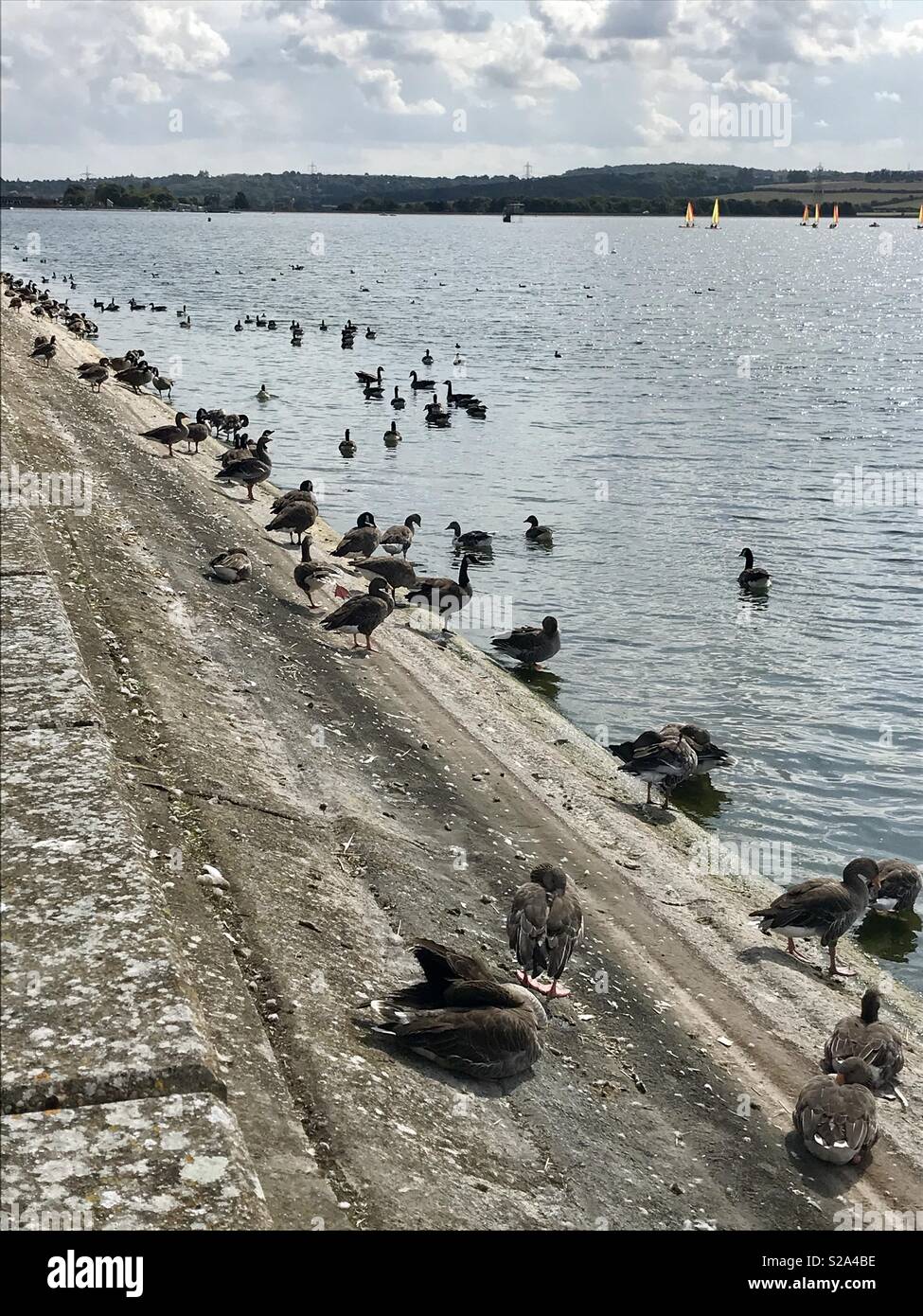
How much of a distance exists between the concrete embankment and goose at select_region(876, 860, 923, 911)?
939mm

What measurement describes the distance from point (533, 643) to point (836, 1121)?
47.2 ft

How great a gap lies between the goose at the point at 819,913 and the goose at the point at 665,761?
346cm

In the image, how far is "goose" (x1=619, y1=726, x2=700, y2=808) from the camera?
680 inches

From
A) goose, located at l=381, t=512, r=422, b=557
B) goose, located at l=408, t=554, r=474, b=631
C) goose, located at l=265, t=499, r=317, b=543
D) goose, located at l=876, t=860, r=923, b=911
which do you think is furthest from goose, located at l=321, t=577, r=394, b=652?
goose, located at l=876, t=860, r=923, b=911

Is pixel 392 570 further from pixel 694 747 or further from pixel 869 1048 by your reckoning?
pixel 869 1048

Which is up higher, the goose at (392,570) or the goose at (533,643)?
the goose at (392,570)

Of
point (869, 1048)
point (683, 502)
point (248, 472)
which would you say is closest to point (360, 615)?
point (869, 1048)

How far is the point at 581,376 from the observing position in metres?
67.9

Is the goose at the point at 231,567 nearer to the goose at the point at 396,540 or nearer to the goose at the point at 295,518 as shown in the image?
the goose at the point at 295,518

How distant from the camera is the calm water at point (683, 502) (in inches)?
802

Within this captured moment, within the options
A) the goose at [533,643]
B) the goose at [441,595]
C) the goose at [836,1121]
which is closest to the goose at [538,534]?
the goose at [441,595]

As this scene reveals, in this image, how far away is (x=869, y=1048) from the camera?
11219mm
